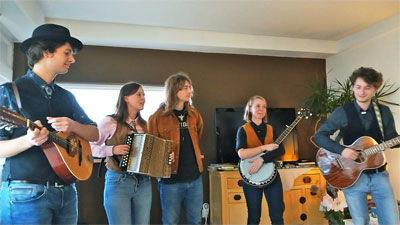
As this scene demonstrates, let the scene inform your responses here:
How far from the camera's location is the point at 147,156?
1.98 metres

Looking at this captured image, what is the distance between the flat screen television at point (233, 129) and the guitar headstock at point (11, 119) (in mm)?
2866

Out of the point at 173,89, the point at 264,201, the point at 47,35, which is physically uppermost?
the point at 47,35

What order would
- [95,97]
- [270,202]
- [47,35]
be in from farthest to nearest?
[95,97] < [270,202] < [47,35]

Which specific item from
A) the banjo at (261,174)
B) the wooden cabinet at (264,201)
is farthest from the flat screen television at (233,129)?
the banjo at (261,174)

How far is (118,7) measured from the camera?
3.11 m

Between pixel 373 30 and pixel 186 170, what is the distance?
3.14 metres

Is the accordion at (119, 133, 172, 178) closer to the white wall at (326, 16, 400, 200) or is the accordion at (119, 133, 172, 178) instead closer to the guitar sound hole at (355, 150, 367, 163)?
the guitar sound hole at (355, 150, 367, 163)

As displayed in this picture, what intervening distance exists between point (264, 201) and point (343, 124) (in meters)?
1.75

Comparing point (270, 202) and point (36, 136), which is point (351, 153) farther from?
point (36, 136)

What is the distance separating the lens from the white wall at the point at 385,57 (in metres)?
3.51

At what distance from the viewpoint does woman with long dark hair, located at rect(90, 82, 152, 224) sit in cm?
192

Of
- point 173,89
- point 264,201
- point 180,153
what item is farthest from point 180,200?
point 264,201

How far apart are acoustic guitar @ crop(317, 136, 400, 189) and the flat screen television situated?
1.70 metres

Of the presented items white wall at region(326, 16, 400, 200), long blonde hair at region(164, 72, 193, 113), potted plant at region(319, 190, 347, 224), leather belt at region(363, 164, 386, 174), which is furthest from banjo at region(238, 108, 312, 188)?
Answer: white wall at region(326, 16, 400, 200)
